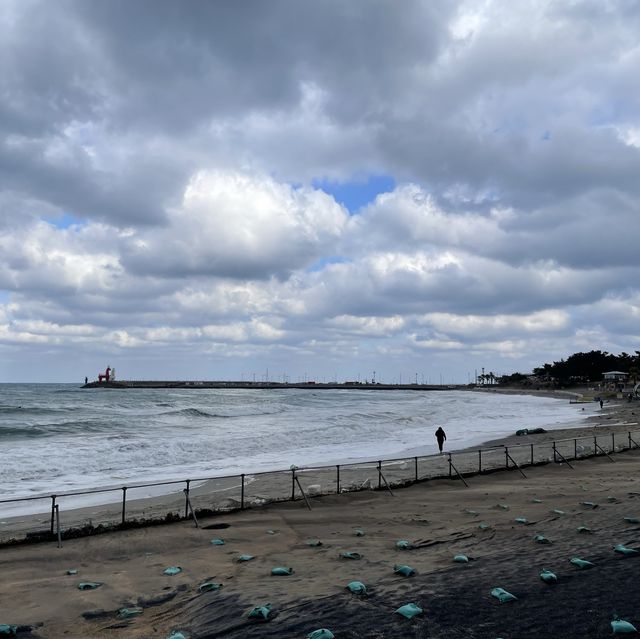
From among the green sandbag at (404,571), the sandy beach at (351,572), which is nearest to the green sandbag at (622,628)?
the sandy beach at (351,572)

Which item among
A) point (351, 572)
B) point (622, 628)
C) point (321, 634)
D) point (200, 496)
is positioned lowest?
point (200, 496)

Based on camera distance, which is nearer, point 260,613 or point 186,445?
point 260,613

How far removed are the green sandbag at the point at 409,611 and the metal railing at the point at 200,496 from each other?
7.89m

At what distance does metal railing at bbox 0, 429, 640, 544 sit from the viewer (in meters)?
14.6

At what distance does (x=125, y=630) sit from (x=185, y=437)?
38.3 meters

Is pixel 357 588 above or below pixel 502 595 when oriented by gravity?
below

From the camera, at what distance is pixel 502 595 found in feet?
26.5

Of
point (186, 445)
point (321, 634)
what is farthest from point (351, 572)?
point (186, 445)

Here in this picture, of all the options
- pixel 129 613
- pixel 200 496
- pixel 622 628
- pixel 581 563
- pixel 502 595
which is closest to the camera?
pixel 622 628

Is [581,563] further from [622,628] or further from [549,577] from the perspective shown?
[622,628]

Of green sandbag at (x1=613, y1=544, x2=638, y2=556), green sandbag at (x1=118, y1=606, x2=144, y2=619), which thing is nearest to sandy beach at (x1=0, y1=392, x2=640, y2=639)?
green sandbag at (x1=118, y1=606, x2=144, y2=619)

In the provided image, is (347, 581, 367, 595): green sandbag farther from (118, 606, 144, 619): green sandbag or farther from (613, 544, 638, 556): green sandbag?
(613, 544, 638, 556): green sandbag

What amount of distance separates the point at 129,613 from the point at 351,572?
12.4 ft

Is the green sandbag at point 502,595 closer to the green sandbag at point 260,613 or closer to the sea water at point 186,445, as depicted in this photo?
the green sandbag at point 260,613
